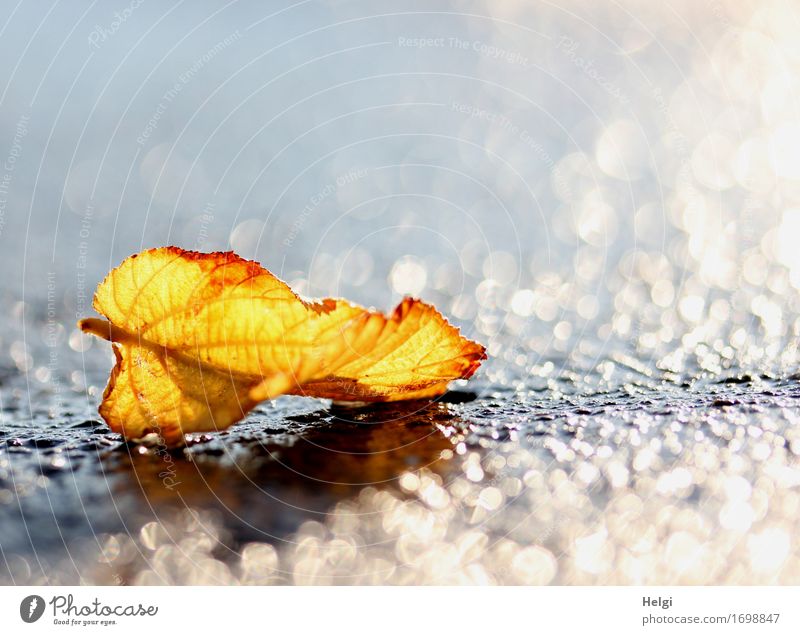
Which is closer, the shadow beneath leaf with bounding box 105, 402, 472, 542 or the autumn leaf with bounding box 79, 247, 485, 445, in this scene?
the shadow beneath leaf with bounding box 105, 402, 472, 542

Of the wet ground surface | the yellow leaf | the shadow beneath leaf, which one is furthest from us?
the yellow leaf

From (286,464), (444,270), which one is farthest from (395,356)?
(444,270)

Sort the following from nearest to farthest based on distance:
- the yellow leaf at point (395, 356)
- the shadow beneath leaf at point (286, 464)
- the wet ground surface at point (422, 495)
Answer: the wet ground surface at point (422, 495), the shadow beneath leaf at point (286, 464), the yellow leaf at point (395, 356)

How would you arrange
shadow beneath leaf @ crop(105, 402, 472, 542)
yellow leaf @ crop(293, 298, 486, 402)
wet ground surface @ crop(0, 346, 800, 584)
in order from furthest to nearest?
1. yellow leaf @ crop(293, 298, 486, 402)
2. shadow beneath leaf @ crop(105, 402, 472, 542)
3. wet ground surface @ crop(0, 346, 800, 584)

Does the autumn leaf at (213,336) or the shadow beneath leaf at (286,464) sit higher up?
the autumn leaf at (213,336)

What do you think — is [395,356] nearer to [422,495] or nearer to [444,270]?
[422,495]

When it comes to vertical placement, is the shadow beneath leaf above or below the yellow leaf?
below
